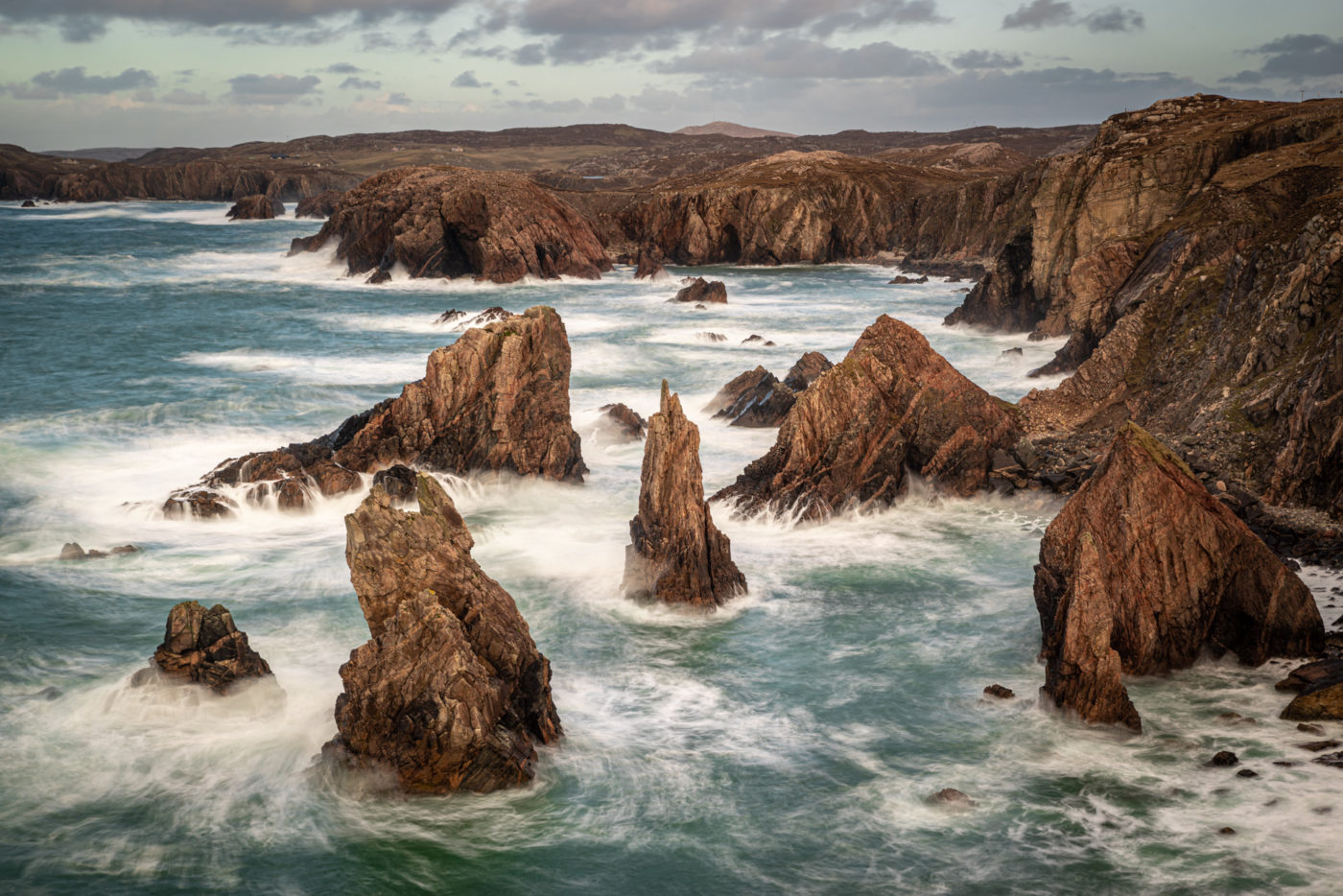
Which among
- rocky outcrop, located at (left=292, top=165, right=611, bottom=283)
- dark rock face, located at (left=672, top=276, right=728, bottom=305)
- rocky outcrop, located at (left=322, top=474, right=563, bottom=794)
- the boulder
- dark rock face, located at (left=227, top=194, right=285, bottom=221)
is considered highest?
dark rock face, located at (left=227, top=194, right=285, bottom=221)

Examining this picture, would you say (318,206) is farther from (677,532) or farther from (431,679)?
(431,679)

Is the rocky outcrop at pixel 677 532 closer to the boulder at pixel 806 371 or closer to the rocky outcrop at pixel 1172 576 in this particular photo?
the rocky outcrop at pixel 1172 576

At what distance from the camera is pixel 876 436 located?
75.7 feet

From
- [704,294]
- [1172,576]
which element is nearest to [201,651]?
[1172,576]

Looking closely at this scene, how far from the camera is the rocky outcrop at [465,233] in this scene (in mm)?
74250

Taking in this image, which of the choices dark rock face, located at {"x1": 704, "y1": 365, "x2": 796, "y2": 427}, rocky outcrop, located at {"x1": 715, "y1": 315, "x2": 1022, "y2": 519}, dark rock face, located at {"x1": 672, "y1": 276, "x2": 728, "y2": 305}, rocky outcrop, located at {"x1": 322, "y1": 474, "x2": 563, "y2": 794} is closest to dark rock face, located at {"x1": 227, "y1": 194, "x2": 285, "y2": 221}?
dark rock face, located at {"x1": 672, "y1": 276, "x2": 728, "y2": 305}

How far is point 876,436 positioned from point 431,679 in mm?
13120

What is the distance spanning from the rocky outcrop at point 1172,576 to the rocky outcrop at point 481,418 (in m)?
13.3

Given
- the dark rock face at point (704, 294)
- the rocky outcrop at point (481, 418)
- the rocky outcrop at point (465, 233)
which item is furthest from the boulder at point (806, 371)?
the rocky outcrop at point (465, 233)

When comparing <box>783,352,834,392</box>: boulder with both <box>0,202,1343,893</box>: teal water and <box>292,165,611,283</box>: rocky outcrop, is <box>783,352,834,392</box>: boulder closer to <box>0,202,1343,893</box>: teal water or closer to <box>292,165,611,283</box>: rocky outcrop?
<box>0,202,1343,893</box>: teal water

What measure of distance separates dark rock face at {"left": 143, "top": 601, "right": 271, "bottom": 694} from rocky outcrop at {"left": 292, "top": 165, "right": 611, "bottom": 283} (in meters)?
59.9

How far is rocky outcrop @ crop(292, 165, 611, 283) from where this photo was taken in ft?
244

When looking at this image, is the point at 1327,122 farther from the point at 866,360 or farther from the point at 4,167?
the point at 4,167

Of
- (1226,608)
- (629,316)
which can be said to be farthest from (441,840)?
(629,316)
